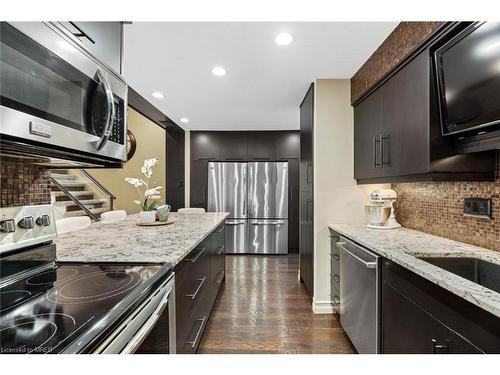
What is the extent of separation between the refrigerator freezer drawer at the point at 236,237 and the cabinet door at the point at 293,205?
906 mm

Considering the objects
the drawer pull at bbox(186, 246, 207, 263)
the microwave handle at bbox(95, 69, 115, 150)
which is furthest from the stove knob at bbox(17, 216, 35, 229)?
the drawer pull at bbox(186, 246, 207, 263)

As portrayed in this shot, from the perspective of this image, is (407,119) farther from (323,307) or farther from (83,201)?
(83,201)

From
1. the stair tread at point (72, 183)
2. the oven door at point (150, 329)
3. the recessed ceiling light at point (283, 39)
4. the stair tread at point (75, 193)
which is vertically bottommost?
the oven door at point (150, 329)

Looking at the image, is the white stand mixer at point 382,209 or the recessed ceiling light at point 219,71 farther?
the recessed ceiling light at point 219,71

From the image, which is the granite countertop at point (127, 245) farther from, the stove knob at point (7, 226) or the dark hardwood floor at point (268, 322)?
the dark hardwood floor at point (268, 322)

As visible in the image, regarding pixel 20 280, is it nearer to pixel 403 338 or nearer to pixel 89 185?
pixel 403 338

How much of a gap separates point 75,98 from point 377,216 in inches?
96.0

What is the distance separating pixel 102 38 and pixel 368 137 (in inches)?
85.3

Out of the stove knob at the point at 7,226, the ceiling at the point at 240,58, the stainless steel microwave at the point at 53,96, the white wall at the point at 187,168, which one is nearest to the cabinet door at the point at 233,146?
the white wall at the point at 187,168

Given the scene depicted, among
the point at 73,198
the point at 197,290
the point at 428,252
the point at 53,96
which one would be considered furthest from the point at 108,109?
the point at 73,198

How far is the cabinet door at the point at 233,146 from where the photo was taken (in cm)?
522

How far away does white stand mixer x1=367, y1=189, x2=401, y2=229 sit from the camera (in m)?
2.37
